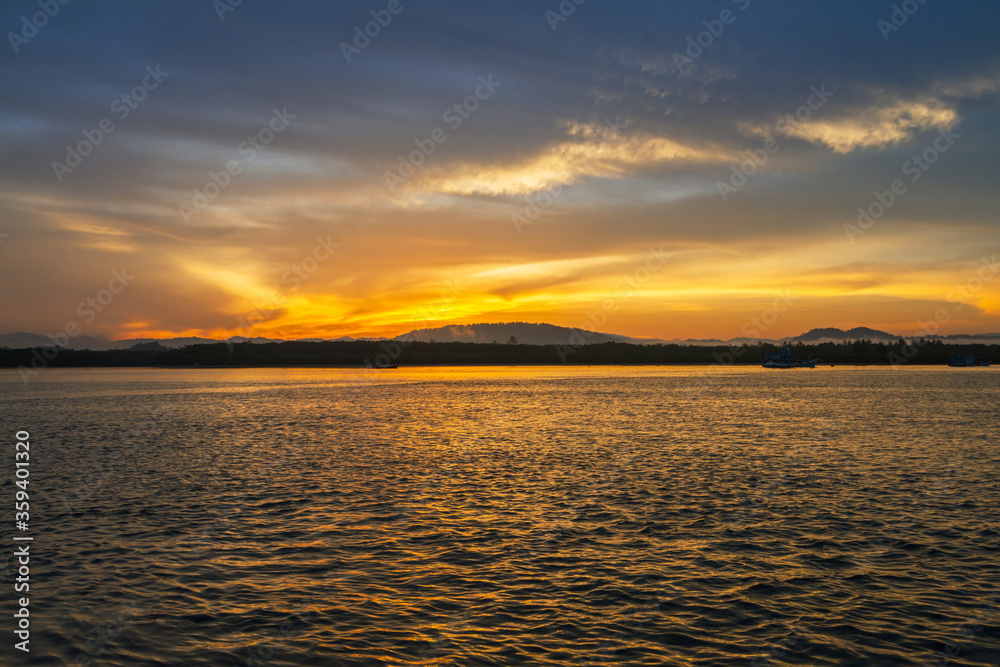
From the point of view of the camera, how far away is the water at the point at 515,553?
1273cm

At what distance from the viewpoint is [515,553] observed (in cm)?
1855

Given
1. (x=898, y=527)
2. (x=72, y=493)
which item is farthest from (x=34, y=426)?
(x=898, y=527)

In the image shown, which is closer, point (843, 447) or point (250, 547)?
point (250, 547)

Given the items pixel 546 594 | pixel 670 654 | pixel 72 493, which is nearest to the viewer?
pixel 670 654

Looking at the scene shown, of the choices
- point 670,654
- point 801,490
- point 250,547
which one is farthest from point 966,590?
point 250,547

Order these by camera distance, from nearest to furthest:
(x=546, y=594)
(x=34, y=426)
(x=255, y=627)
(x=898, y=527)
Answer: (x=255, y=627) → (x=546, y=594) → (x=898, y=527) → (x=34, y=426)

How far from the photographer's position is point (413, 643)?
41.5ft

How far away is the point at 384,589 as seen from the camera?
15641mm

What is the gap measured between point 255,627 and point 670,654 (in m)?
8.58

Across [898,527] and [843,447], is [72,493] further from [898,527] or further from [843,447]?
[843,447]

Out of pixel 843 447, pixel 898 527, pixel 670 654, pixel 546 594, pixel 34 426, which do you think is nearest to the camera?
pixel 670 654

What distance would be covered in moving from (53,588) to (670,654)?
1472 cm

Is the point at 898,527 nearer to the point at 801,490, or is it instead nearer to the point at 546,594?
the point at 801,490

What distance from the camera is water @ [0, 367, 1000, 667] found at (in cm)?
1273
